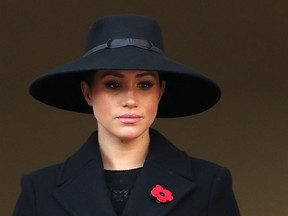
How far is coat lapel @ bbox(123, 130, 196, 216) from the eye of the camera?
6.94ft

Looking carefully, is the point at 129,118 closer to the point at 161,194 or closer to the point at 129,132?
the point at 129,132

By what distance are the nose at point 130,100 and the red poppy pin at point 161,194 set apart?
23 cm

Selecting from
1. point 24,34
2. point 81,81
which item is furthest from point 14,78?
point 81,81

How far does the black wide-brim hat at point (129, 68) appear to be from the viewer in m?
2.02

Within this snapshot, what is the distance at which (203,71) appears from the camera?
141 inches

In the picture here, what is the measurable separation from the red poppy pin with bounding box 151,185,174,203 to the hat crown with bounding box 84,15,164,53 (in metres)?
0.36

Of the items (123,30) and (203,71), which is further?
(203,71)

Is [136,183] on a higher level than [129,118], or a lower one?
lower

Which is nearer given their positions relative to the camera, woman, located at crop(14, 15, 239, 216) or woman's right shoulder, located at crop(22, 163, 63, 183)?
woman, located at crop(14, 15, 239, 216)

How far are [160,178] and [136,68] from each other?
1.12 feet

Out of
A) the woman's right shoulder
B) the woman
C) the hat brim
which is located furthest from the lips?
the woman's right shoulder

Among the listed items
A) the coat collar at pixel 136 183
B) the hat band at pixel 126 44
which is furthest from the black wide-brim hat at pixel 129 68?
the coat collar at pixel 136 183

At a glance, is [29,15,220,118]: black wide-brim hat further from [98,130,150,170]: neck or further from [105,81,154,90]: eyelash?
[98,130,150,170]: neck

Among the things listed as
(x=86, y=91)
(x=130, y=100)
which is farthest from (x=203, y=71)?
(x=130, y=100)
